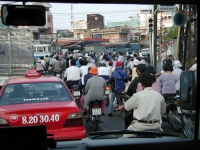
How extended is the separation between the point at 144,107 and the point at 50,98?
2.31 meters

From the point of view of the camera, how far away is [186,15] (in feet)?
11.1

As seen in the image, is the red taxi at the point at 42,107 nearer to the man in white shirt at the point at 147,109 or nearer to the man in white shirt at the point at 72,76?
the man in white shirt at the point at 147,109

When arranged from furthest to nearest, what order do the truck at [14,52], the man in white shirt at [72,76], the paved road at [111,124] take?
the truck at [14,52] < the man in white shirt at [72,76] < the paved road at [111,124]

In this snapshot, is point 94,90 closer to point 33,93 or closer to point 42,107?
point 33,93

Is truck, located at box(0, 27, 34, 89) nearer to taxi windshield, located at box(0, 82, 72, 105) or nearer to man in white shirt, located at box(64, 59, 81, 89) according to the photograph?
man in white shirt, located at box(64, 59, 81, 89)

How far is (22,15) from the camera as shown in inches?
115

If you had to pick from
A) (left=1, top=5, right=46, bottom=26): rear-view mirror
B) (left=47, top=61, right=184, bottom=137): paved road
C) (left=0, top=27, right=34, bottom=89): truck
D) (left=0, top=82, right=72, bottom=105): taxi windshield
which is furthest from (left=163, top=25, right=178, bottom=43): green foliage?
(left=1, top=5, right=46, bottom=26): rear-view mirror

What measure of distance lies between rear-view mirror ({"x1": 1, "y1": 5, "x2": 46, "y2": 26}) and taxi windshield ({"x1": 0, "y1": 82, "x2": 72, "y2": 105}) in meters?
3.67

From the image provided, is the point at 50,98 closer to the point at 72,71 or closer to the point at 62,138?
the point at 62,138

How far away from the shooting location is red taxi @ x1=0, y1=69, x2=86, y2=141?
582cm

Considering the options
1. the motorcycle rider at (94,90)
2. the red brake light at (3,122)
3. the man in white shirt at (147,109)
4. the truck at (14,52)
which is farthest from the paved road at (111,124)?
the truck at (14,52)

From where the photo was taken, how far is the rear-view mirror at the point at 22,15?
9.42 feet

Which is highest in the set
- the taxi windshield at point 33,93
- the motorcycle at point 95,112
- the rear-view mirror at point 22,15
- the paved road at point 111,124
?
the rear-view mirror at point 22,15

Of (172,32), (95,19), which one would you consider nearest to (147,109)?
(95,19)
